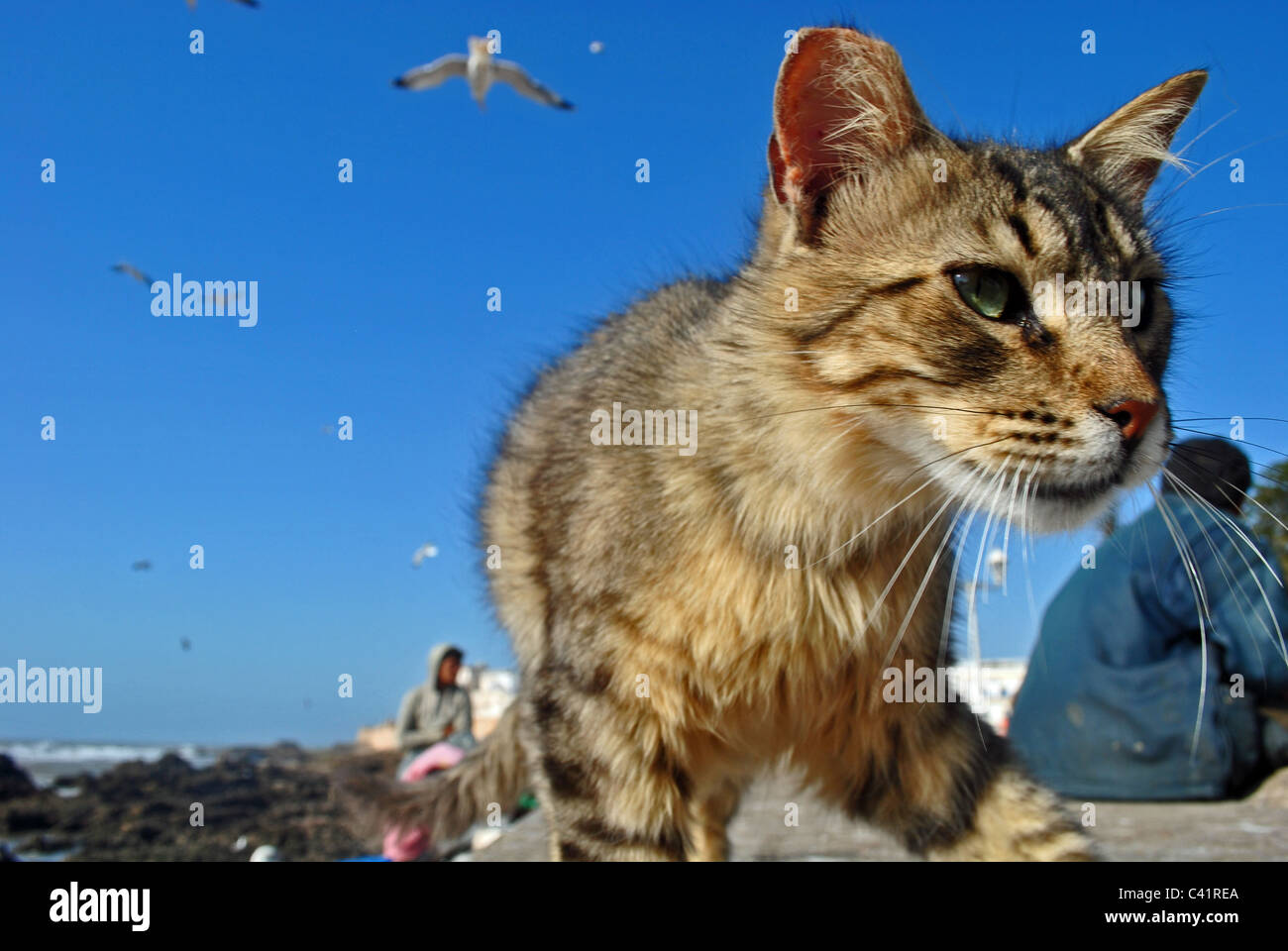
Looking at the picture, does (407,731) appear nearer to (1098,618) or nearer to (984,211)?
(1098,618)

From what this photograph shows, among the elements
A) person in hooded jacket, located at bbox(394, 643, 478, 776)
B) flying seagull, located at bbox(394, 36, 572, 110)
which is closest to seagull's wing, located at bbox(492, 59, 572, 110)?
flying seagull, located at bbox(394, 36, 572, 110)

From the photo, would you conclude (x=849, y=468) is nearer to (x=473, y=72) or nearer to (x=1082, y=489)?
(x=1082, y=489)

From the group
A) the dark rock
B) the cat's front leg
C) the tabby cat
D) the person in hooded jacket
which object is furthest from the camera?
the dark rock

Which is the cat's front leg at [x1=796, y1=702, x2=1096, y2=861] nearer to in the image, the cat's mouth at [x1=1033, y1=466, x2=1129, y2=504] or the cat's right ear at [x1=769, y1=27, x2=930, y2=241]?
the cat's mouth at [x1=1033, y1=466, x2=1129, y2=504]

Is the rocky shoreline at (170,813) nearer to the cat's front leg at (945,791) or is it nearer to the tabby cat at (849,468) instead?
the tabby cat at (849,468)

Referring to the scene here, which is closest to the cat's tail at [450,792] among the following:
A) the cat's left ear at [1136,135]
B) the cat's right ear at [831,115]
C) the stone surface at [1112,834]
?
the stone surface at [1112,834]

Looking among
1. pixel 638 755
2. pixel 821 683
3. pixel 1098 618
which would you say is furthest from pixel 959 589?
pixel 1098 618

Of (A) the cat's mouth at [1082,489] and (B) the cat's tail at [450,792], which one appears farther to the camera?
(B) the cat's tail at [450,792]

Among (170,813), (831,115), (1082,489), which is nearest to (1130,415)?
(1082,489)
